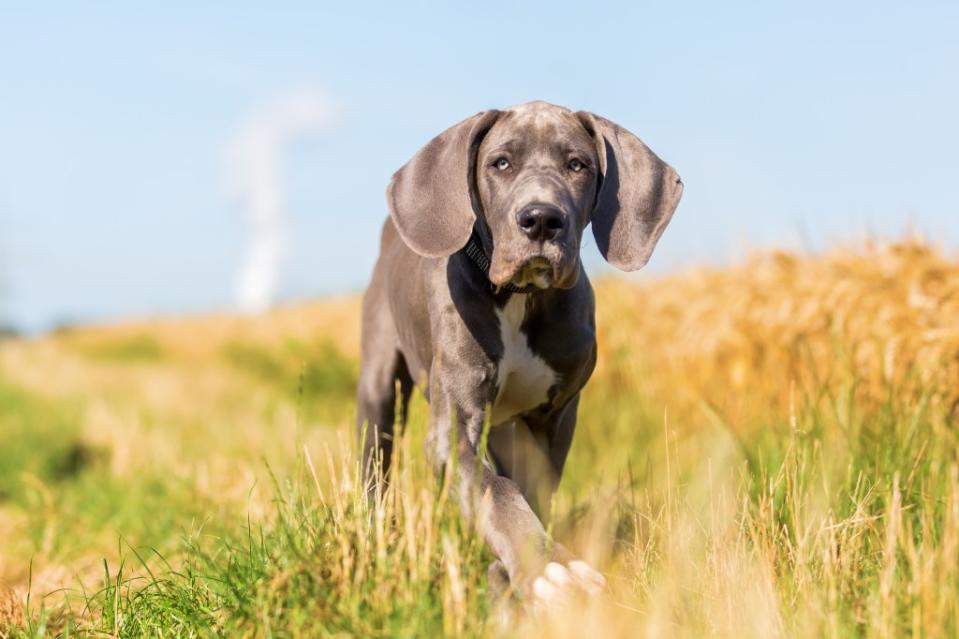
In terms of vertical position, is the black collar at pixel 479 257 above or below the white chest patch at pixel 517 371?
above

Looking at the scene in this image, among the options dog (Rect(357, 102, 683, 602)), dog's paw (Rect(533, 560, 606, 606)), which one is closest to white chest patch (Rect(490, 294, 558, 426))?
dog (Rect(357, 102, 683, 602))

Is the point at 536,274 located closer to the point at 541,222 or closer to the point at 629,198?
the point at 541,222

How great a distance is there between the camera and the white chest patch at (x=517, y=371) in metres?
3.85

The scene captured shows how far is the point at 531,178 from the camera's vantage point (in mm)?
3568

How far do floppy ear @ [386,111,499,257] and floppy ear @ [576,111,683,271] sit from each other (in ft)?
1.47

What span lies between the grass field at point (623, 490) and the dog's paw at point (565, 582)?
0.20 feet

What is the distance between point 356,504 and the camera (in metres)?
3.06

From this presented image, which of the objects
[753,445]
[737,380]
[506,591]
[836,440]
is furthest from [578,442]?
[506,591]

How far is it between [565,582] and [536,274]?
41.9 inches

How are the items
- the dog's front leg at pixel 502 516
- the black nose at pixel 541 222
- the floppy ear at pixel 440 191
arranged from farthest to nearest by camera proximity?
the floppy ear at pixel 440 191 < the black nose at pixel 541 222 < the dog's front leg at pixel 502 516

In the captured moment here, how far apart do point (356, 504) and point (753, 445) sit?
312 cm

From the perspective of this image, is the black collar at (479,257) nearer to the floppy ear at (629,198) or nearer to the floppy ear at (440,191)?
the floppy ear at (440,191)

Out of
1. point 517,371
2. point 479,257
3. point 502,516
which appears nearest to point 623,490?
point 517,371

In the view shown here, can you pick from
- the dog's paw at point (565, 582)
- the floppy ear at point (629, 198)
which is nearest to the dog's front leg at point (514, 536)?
the dog's paw at point (565, 582)
